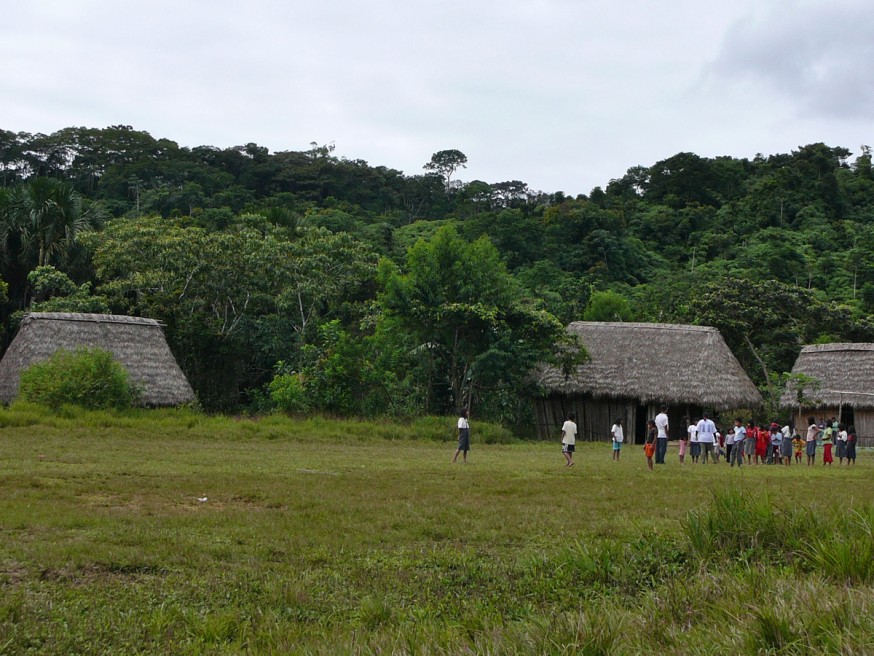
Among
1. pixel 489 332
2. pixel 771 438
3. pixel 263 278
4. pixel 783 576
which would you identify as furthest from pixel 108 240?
pixel 783 576

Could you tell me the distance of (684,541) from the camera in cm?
785

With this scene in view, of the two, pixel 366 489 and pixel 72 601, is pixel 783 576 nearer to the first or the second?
pixel 72 601

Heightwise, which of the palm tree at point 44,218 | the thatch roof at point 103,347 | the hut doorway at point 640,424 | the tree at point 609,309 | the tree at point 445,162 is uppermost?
the tree at point 445,162

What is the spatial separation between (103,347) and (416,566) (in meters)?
22.6

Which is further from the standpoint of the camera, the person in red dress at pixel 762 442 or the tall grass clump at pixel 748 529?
the person in red dress at pixel 762 442

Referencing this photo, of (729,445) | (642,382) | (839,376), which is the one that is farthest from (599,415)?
(729,445)

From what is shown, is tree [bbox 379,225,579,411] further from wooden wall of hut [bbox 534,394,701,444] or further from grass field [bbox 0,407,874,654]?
grass field [bbox 0,407,874,654]

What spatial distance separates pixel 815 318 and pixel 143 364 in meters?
25.9

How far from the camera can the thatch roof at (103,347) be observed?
26750 millimetres

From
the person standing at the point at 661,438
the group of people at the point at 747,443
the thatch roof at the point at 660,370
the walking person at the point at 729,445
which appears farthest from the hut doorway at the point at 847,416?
the person standing at the point at 661,438

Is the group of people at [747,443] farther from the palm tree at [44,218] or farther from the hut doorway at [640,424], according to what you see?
the palm tree at [44,218]

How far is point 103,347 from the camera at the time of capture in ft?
90.8

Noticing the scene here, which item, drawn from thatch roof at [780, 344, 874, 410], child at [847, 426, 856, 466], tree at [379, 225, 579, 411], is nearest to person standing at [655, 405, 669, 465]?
child at [847, 426, 856, 466]

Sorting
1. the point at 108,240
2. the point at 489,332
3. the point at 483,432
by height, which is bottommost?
the point at 483,432
